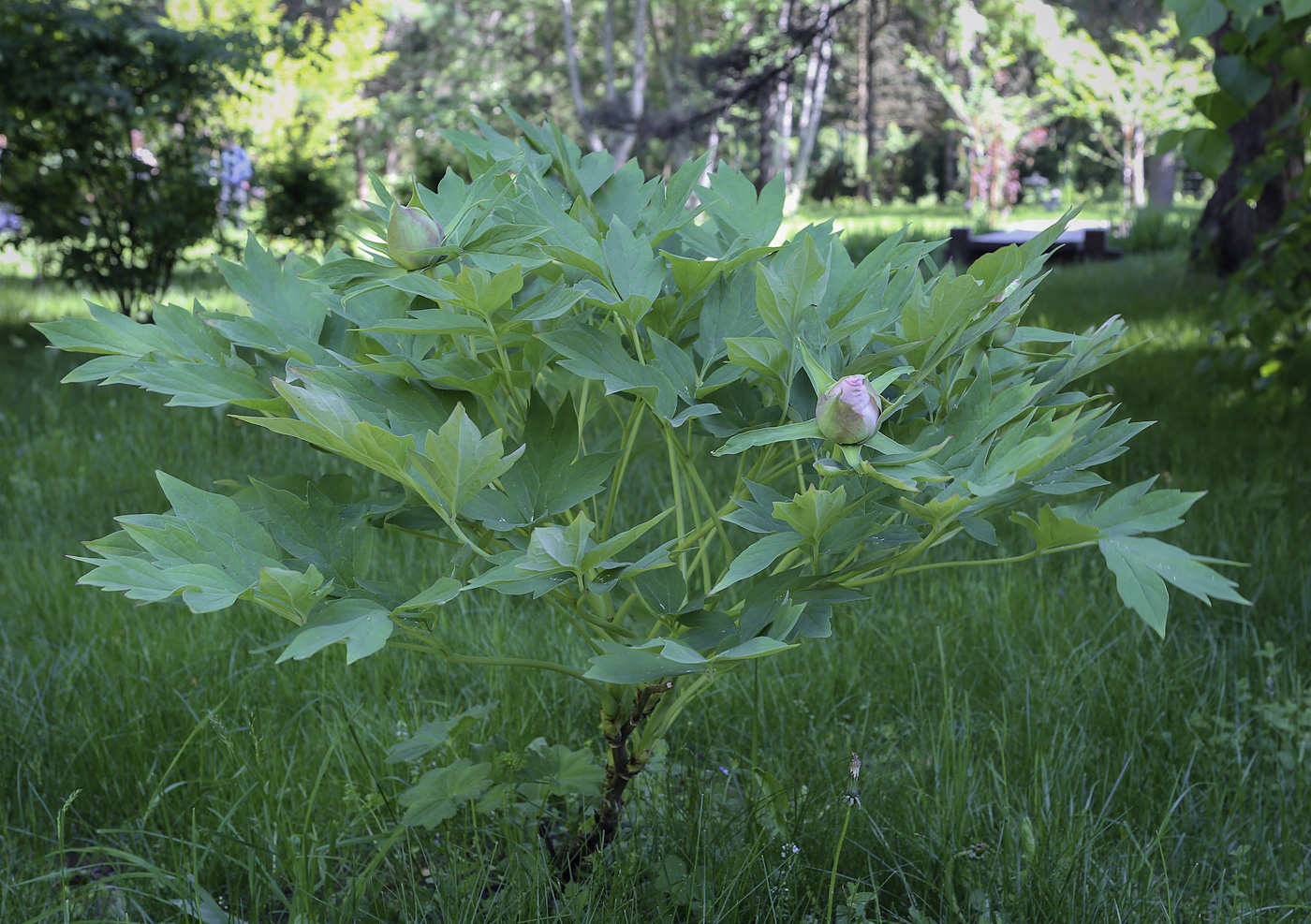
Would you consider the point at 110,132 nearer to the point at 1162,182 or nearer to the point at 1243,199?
the point at 1243,199

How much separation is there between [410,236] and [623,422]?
308 millimetres

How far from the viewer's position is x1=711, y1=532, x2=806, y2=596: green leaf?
2.52 ft

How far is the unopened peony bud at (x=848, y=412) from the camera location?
0.74 meters

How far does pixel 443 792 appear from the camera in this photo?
Answer: 4.18 feet

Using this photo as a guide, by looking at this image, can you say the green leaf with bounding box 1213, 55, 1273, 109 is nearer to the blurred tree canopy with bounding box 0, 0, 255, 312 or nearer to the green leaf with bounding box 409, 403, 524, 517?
the green leaf with bounding box 409, 403, 524, 517

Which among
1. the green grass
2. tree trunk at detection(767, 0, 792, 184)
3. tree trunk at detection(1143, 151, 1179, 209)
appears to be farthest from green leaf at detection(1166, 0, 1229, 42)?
tree trunk at detection(1143, 151, 1179, 209)

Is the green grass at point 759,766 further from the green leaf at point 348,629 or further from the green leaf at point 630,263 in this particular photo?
the green leaf at point 630,263

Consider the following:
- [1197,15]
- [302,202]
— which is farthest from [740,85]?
[1197,15]

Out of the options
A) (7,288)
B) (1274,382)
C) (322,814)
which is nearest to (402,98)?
(7,288)

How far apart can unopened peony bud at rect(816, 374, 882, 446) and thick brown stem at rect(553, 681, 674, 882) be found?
369 millimetres

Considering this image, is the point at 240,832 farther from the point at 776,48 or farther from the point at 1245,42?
the point at 776,48

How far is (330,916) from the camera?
1211 mm

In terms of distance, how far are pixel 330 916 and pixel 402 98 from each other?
77.8 ft

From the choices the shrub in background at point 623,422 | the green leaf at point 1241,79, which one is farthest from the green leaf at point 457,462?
the green leaf at point 1241,79
